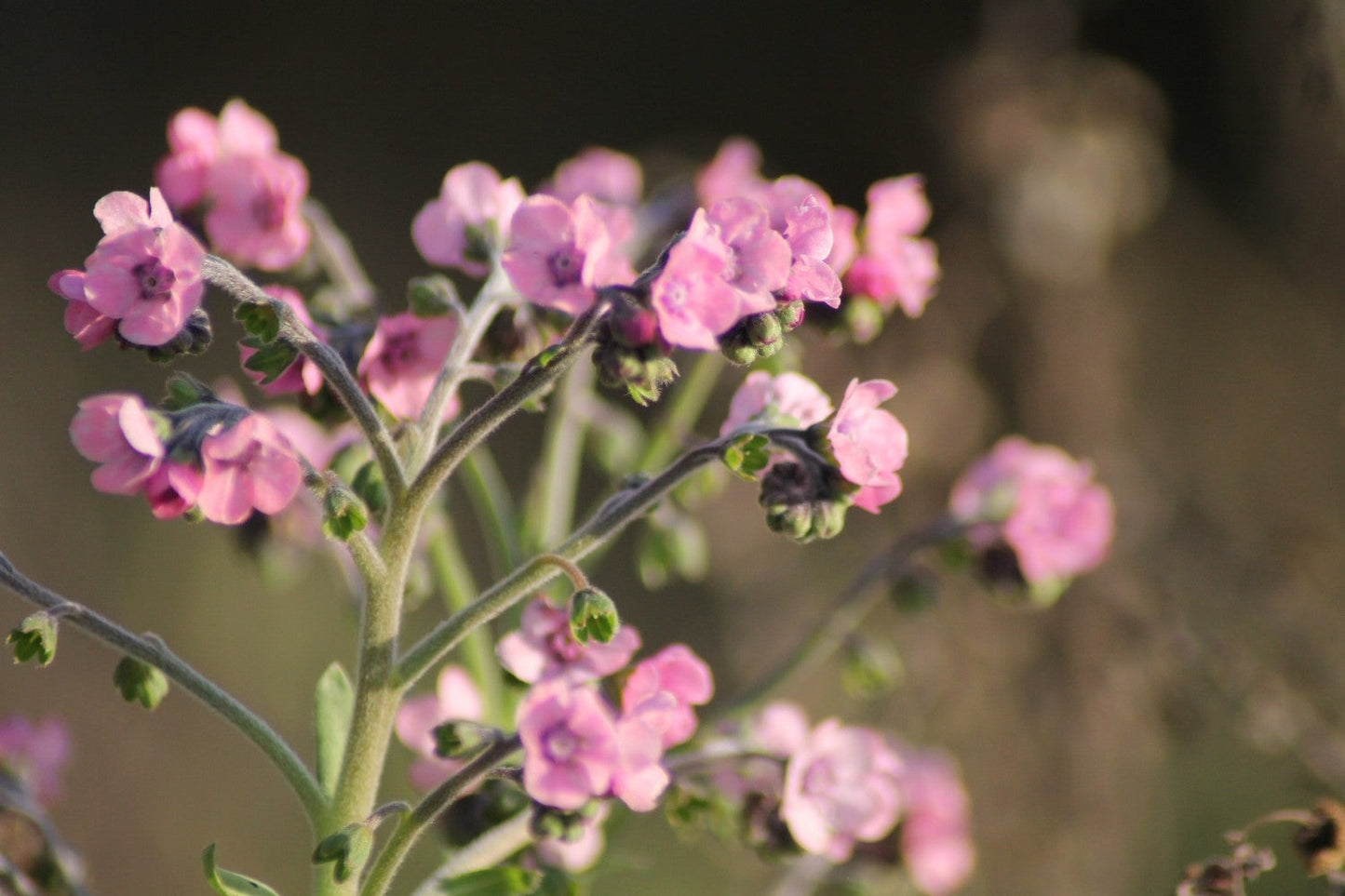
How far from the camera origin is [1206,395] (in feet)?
17.2

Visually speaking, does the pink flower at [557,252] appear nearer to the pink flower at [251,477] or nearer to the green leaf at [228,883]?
the pink flower at [251,477]

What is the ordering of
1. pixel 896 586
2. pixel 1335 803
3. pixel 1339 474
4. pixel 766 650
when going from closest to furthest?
pixel 1335 803, pixel 896 586, pixel 766 650, pixel 1339 474

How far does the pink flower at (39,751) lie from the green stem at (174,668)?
1.48ft

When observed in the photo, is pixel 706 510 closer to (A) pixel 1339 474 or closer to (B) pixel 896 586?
(B) pixel 896 586

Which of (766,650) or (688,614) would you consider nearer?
(766,650)

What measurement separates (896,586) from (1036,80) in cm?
194

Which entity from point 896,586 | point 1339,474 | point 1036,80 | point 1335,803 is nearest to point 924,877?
point 896,586

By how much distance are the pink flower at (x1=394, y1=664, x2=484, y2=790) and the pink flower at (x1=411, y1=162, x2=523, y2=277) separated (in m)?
0.46

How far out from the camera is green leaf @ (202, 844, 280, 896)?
1.00m

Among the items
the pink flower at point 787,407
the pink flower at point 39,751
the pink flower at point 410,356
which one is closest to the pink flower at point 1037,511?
the pink flower at point 787,407

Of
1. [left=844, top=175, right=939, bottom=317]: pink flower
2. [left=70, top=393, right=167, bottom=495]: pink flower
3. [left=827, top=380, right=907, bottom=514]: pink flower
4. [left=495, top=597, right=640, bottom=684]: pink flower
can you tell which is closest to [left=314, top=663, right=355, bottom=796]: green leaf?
[left=495, top=597, right=640, bottom=684]: pink flower

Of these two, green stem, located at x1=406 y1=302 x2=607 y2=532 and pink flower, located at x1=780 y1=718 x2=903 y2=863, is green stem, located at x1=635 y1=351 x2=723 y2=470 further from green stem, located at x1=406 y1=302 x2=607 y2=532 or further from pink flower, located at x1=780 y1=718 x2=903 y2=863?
green stem, located at x1=406 y1=302 x2=607 y2=532

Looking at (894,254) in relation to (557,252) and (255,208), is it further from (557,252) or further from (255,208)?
(255,208)

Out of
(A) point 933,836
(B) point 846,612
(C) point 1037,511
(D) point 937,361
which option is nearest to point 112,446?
(B) point 846,612
